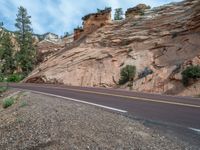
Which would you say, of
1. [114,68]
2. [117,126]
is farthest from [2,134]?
[114,68]

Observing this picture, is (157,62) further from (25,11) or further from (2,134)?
(25,11)

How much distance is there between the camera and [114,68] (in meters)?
34.4

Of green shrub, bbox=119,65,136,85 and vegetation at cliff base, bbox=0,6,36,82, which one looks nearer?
green shrub, bbox=119,65,136,85

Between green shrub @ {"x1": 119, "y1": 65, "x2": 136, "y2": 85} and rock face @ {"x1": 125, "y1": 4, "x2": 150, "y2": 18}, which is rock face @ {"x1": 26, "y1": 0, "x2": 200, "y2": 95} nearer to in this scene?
green shrub @ {"x1": 119, "y1": 65, "x2": 136, "y2": 85}

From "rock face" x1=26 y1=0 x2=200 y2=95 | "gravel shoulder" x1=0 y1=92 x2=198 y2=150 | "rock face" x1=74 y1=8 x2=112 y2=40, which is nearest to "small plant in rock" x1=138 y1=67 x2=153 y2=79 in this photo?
"rock face" x1=26 y1=0 x2=200 y2=95

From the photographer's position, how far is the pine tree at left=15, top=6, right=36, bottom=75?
6927cm

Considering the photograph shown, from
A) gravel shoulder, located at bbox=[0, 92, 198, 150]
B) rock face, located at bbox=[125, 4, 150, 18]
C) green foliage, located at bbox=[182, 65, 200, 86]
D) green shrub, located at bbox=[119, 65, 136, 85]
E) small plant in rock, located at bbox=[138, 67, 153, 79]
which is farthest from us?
rock face, located at bbox=[125, 4, 150, 18]

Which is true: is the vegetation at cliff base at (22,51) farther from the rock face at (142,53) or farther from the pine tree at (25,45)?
the rock face at (142,53)

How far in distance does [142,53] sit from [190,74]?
430 inches

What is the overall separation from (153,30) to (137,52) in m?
3.49

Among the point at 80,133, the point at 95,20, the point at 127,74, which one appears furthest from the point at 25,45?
the point at 80,133

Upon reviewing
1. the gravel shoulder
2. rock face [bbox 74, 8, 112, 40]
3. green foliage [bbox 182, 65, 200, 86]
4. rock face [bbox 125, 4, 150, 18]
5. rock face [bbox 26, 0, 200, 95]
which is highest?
rock face [bbox 125, 4, 150, 18]

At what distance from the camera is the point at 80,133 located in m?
7.46

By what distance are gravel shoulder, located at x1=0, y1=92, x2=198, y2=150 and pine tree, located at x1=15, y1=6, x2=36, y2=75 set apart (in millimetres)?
60426
